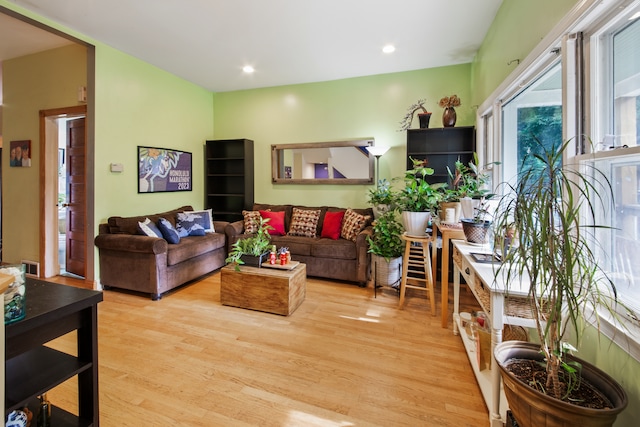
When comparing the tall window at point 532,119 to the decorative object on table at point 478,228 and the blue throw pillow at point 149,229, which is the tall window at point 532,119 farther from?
the blue throw pillow at point 149,229

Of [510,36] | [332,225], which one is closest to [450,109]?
[510,36]

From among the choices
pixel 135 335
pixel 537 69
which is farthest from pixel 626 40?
pixel 135 335

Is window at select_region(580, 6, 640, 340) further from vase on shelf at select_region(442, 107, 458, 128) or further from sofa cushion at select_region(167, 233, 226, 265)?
sofa cushion at select_region(167, 233, 226, 265)

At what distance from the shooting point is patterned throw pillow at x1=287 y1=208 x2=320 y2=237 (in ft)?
13.8

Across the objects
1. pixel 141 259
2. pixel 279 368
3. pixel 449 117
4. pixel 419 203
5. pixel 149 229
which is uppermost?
pixel 449 117

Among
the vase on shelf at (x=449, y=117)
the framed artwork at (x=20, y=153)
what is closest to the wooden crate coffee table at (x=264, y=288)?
the vase on shelf at (x=449, y=117)

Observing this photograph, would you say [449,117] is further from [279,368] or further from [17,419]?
[17,419]

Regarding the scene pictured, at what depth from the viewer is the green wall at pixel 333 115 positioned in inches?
160

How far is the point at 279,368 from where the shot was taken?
6.46ft

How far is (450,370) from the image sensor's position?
1.95 m

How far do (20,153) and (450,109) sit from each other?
5.57 metres

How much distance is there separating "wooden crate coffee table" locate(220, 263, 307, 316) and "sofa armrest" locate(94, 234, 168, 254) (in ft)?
2.60

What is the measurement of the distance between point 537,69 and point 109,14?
3.64 meters

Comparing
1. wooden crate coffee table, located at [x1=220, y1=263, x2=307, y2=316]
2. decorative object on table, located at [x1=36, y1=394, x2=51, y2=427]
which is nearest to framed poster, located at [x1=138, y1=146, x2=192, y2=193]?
wooden crate coffee table, located at [x1=220, y1=263, x2=307, y2=316]
